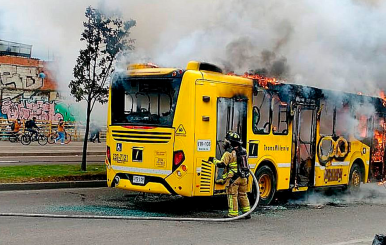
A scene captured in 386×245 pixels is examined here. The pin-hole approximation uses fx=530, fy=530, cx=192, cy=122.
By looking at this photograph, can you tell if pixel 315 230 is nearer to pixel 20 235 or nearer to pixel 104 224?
pixel 104 224

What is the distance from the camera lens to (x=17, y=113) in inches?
1399

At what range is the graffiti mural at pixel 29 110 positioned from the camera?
116ft

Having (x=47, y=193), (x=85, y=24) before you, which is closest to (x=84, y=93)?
(x=85, y=24)

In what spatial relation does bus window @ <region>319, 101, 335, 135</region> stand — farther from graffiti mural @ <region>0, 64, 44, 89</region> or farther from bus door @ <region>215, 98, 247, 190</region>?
graffiti mural @ <region>0, 64, 44, 89</region>

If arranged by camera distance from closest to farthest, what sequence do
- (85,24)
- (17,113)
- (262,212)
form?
(262,212) → (85,24) → (17,113)

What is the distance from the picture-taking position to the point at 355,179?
1388 cm

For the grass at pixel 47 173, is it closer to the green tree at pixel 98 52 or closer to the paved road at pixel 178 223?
the paved road at pixel 178 223

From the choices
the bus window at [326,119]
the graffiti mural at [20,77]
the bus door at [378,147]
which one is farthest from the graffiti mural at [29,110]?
the bus window at [326,119]

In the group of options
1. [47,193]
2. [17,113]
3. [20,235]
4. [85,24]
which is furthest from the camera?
[17,113]

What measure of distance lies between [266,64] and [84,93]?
5192mm

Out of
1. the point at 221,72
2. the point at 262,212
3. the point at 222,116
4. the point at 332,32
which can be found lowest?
the point at 262,212

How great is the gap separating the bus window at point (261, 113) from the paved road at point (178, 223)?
167 centimetres

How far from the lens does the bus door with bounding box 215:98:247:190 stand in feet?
32.3

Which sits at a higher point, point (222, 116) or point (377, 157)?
point (222, 116)
